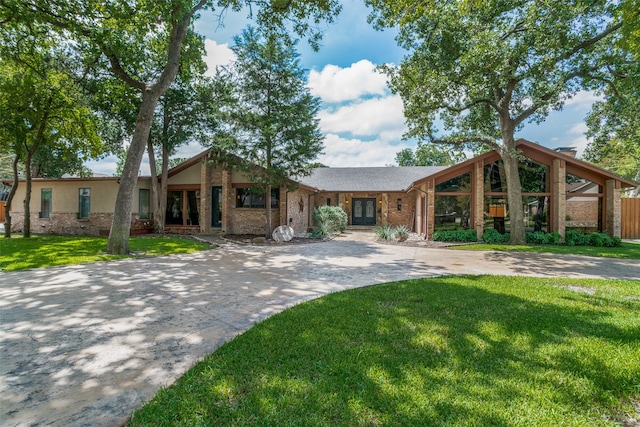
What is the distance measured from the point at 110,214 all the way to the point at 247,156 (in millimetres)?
8696

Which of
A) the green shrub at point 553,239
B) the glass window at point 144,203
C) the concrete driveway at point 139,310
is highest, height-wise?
the glass window at point 144,203

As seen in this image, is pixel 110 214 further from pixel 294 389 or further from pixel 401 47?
pixel 294 389

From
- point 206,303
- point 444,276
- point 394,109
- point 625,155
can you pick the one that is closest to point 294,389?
point 206,303

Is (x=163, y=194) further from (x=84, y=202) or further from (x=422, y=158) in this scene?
(x=422, y=158)

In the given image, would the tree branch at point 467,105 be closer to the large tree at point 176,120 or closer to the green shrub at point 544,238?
the green shrub at point 544,238

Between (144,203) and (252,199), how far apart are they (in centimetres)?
622

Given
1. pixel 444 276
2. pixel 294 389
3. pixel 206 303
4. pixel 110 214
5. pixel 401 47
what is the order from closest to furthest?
1. pixel 294 389
2. pixel 206 303
3. pixel 444 276
4. pixel 401 47
5. pixel 110 214

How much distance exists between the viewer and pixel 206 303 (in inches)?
187

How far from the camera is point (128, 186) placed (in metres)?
9.93

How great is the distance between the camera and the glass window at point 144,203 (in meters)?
16.7

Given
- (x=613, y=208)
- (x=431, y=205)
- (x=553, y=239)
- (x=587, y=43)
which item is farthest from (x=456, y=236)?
(x=587, y=43)

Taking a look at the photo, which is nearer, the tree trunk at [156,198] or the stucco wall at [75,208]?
the tree trunk at [156,198]

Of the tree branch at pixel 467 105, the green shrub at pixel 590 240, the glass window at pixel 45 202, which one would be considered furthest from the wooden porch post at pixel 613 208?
the glass window at pixel 45 202

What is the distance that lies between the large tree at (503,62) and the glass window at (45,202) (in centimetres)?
1959
